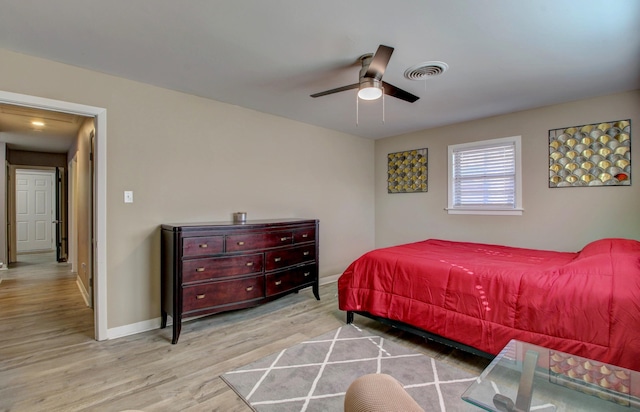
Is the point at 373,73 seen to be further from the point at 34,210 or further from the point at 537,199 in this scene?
the point at 34,210

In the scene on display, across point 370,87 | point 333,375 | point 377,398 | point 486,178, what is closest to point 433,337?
point 333,375

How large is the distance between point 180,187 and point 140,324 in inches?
56.4

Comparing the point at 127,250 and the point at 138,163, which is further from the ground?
the point at 138,163

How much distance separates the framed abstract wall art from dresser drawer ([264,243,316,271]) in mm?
3059

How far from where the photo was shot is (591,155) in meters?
3.41

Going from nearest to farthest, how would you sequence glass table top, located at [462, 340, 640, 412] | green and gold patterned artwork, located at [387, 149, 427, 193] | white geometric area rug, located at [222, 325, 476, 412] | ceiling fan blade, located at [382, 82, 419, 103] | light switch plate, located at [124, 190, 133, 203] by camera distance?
glass table top, located at [462, 340, 640, 412], white geometric area rug, located at [222, 325, 476, 412], ceiling fan blade, located at [382, 82, 419, 103], light switch plate, located at [124, 190, 133, 203], green and gold patterned artwork, located at [387, 149, 427, 193]

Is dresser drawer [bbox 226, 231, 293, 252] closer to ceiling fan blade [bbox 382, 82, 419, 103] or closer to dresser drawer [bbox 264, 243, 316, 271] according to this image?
dresser drawer [bbox 264, 243, 316, 271]

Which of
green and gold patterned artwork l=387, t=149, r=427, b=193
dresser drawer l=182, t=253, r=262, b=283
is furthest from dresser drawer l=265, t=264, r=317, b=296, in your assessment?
green and gold patterned artwork l=387, t=149, r=427, b=193

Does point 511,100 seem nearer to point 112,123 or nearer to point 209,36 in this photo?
point 209,36

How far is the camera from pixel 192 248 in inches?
112

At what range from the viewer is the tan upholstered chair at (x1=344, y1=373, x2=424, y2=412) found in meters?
0.82

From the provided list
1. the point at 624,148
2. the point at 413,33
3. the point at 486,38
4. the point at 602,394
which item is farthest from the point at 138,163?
the point at 624,148

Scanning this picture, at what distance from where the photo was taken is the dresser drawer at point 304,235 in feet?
12.2

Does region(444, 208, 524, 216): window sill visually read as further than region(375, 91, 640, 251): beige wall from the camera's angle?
Yes
